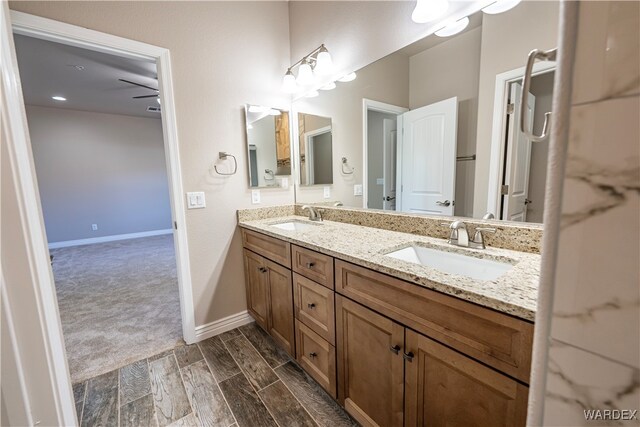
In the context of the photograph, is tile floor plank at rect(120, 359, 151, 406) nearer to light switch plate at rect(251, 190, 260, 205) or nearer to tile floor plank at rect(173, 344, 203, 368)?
tile floor plank at rect(173, 344, 203, 368)

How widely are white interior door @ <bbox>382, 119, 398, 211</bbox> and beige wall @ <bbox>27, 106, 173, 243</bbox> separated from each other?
5679 mm

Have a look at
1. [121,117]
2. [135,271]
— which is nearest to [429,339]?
[135,271]

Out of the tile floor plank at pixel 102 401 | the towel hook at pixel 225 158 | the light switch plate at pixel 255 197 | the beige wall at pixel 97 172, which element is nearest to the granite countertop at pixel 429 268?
the light switch plate at pixel 255 197

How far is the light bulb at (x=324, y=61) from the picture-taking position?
6.07ft

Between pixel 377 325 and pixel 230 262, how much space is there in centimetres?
143

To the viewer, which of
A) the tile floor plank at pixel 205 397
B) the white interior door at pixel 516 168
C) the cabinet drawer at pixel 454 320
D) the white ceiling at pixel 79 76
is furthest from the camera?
A: the white ceiling at pixel 79 76

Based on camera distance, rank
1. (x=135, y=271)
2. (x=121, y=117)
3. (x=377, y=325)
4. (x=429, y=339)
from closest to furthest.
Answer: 1. (x=429, y=339)
2. (x=377, y=325)
3. (x=135, y=271)
4. (x=121, y=117)

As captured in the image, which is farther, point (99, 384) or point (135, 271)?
point (135, 271)

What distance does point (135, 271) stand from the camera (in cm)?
354

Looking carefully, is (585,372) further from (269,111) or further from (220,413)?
(269,111)

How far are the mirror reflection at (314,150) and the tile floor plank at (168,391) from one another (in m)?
1.66

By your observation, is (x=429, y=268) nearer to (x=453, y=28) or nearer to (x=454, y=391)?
(x=454, y=391)

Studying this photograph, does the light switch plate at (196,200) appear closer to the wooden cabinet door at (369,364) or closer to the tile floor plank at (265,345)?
the tile floor plank at (265,345)

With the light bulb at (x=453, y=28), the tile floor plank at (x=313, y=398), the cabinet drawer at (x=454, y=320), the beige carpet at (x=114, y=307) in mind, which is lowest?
the tile floor plank at (x=313, y=398)
